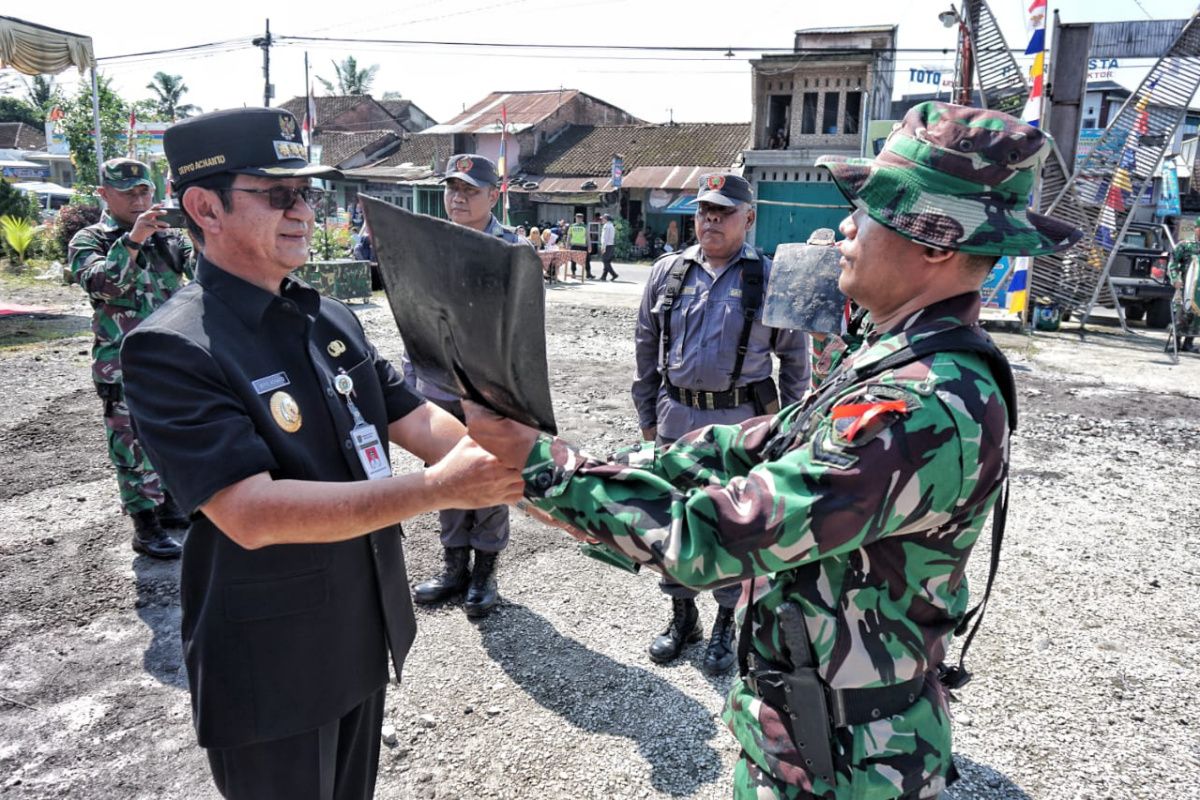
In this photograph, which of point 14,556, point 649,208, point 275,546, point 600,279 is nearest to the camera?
point 275,546

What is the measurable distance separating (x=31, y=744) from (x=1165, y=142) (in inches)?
674

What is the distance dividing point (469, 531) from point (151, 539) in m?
1.94

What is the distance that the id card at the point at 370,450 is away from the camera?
6.17 feet

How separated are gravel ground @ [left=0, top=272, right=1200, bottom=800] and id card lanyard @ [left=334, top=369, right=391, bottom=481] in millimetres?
1571

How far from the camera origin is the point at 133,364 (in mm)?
1634

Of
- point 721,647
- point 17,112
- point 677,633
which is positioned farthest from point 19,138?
point 721,647

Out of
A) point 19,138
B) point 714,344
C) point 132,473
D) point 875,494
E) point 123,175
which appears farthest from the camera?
point 19,138

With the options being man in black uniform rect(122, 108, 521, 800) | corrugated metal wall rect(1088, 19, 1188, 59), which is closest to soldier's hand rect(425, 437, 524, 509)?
man in black uniform rect(122, 108, 521, 800)

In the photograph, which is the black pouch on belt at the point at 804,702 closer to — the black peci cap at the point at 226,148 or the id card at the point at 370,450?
the id card at the point at 370,450

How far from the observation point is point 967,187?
1503 millimetres

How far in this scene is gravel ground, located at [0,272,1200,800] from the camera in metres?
2.98

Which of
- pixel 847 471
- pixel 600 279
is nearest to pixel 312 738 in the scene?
pixel 847 471

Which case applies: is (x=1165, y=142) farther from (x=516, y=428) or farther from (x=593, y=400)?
(x=516, y=428)

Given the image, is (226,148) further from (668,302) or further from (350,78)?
(350,78)
